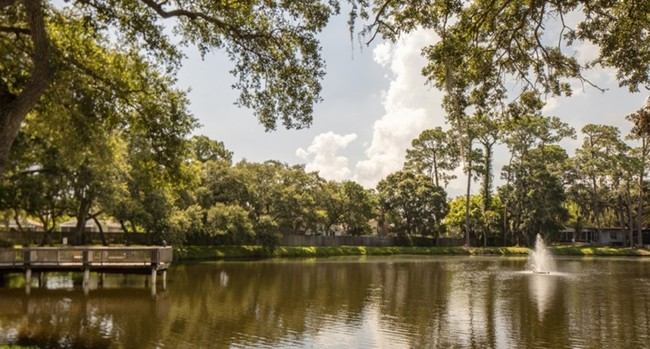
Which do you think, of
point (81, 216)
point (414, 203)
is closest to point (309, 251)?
point (414, 203)

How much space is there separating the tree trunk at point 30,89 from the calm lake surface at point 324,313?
621 centimetres

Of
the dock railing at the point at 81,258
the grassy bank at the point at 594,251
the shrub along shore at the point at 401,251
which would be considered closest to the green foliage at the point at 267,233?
the shrub along shore at the point at 401,251

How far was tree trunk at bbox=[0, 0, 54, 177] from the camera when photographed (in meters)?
9.62

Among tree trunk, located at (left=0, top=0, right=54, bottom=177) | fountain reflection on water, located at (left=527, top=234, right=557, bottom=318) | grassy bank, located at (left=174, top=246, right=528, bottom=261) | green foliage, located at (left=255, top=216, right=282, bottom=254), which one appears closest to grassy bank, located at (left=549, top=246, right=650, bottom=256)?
grassy bank, located at (left=174, top=246, right=528, bottom=261)

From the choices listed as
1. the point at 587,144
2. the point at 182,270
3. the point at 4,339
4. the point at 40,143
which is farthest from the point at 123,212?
the point at 587,144

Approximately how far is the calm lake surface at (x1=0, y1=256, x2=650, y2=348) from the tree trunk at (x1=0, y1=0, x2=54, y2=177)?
6206 mm

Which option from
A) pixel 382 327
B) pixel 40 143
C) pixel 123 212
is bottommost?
pixel 382 327

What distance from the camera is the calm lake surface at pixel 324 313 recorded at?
14.6 meters

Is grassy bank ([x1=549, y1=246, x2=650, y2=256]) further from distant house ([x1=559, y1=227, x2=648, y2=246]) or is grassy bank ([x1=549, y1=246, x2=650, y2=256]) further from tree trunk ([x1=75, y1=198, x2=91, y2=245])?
tree trunk ([x1=75, y1=198, x2=91, y2=245])

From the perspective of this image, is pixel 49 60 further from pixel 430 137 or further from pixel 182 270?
pixel 430 137

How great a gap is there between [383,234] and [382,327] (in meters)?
61.1

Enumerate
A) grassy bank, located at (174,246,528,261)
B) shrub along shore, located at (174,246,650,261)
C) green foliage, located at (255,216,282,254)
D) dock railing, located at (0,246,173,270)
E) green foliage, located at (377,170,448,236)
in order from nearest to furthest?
dock railing, located at (0,246,173,270) → grassy bank, located at (174,246,528,261) → green foliage, located at (255,216,282,254) → shrub along shore, located at (174,246,650,261) → green foliage, located at (377,170,448,236)

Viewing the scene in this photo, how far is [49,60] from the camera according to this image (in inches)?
400

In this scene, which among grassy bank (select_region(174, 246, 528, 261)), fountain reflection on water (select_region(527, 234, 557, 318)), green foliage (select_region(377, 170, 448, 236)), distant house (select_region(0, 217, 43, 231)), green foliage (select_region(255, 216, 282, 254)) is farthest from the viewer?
green foliage (select_region(377, 170, 448, 236))
